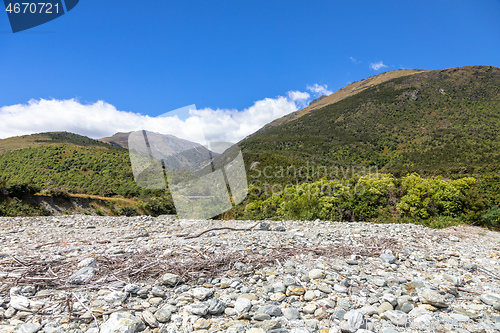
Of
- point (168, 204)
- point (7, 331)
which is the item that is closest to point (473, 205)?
point (7, 331)

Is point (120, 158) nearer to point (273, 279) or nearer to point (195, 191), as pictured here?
point (195, 191)

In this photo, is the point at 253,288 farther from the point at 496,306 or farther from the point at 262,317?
the point at 496,306

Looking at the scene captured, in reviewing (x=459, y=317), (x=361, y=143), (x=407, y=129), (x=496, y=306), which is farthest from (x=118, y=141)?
(x=496, y=306)

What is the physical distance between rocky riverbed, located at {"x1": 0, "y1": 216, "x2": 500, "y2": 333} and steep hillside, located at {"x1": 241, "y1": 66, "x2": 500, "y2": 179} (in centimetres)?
3266

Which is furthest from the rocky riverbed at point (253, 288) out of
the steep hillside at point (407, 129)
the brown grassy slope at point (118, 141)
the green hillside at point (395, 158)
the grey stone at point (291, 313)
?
the brown grassy slope at point (118, 141)

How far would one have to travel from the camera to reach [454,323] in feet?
6.02

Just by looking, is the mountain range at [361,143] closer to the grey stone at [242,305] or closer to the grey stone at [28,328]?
the grey stone at [28,328]

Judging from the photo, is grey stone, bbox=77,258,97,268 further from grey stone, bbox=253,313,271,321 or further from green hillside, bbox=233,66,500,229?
green hillside, bbox=233,66,500,229

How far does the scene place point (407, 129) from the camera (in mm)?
66938

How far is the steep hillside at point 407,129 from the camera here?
4772 centimetres

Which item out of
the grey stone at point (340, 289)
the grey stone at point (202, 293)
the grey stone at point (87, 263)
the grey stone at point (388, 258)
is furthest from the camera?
the grey stone at point (388, 258)

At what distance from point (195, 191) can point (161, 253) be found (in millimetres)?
3971

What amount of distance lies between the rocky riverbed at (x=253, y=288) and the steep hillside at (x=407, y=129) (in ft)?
107

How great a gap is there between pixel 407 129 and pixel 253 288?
80.9 metres
